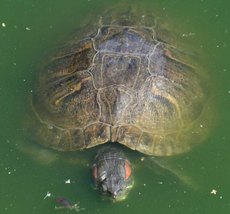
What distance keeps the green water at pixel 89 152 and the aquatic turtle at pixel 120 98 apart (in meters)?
0.21

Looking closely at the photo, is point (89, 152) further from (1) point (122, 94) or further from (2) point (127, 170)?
(1) point (122, 94)

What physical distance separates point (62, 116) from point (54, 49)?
2.99 ft

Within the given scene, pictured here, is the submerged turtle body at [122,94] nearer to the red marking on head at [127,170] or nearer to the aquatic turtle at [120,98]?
the aquatic turtle at [120,98]

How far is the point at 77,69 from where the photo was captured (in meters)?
4.95

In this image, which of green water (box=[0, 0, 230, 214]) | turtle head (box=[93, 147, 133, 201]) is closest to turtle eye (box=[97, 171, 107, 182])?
turtle head (box=[93, 147, 133, 201])

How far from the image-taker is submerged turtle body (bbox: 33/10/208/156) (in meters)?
4.71

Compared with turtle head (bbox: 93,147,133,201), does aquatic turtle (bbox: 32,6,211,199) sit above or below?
Answer: above

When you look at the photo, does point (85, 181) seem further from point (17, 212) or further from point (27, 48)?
point (27, 48)

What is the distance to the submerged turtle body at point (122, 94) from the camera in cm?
471

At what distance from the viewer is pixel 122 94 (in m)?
4.67

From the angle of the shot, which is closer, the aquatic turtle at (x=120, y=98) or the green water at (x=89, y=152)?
the aquatic turtle at (x=120, y=98)

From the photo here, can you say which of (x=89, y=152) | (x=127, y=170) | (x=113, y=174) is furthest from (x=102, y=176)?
(x=89, y=152)

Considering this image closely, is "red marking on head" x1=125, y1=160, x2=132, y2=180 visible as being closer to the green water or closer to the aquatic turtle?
the aquatic turtle

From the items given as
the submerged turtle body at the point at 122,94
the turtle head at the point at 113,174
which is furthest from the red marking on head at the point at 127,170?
the submerged turtle body at the point at 122,94
